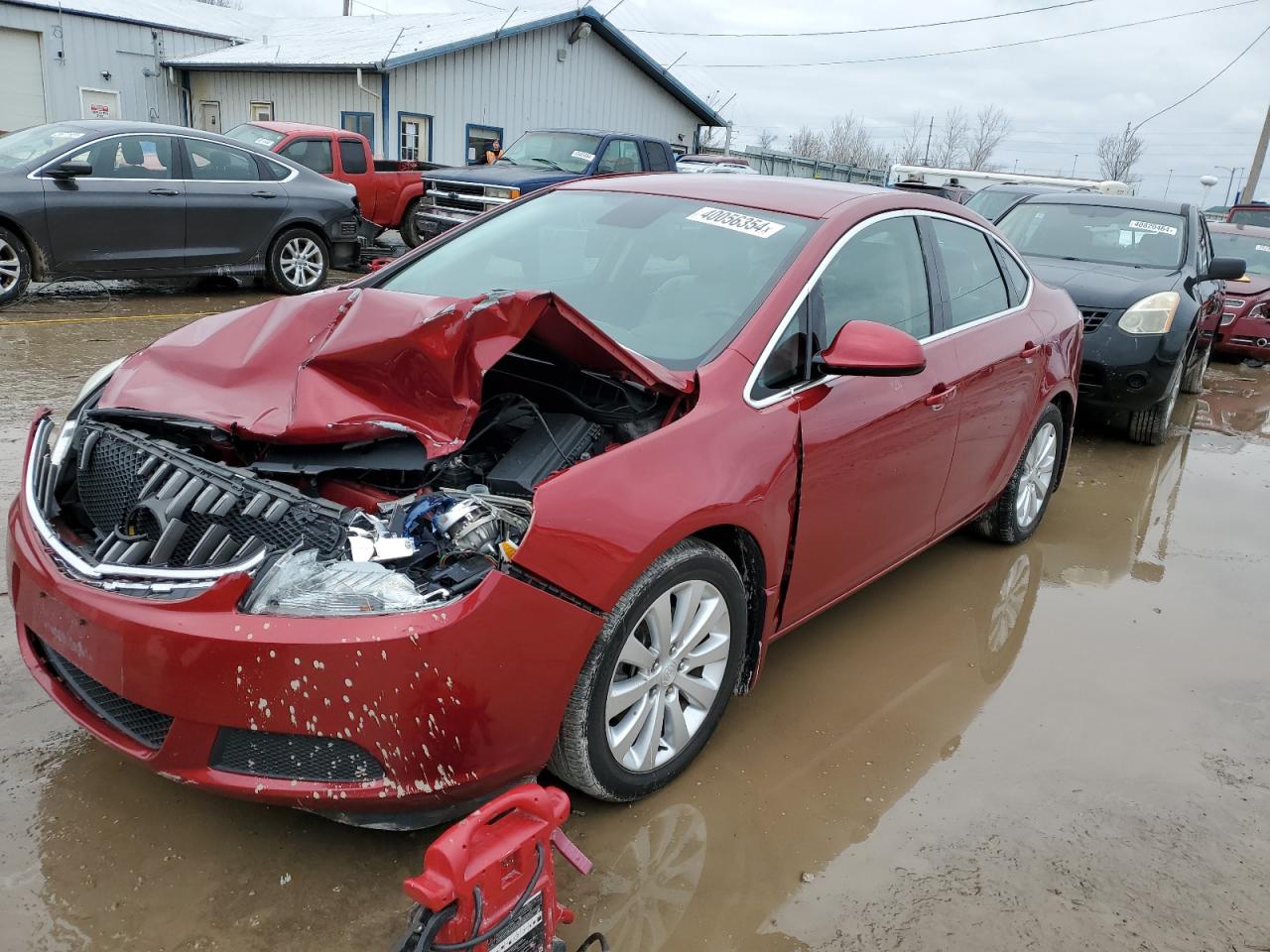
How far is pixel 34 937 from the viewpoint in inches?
83.6

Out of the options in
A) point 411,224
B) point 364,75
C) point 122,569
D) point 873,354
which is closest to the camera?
point 122,569

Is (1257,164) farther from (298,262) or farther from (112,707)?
(112,707)

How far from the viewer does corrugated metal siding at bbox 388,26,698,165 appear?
20219 mm

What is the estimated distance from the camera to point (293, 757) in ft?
6.96

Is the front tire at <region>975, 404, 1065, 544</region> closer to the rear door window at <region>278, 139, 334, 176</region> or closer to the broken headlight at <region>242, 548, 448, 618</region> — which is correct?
the broken headlight at <region>242, 548, 448, 618</region>

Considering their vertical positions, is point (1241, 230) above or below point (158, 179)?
above

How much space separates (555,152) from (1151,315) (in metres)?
9.08

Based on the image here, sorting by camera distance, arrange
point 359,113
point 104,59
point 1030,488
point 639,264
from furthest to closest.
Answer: point 104,59, point 359,113, point 1030,488, point 639,264

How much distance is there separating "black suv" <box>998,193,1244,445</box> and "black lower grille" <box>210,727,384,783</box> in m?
5.89

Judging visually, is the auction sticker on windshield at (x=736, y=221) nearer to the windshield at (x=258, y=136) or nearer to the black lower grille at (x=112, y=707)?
the black lower grille at (x=112, y=707)

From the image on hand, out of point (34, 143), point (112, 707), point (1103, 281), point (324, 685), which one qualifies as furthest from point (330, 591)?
point (34, 143)

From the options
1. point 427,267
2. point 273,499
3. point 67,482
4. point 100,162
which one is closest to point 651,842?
point 273,499

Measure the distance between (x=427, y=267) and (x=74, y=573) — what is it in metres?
1.80

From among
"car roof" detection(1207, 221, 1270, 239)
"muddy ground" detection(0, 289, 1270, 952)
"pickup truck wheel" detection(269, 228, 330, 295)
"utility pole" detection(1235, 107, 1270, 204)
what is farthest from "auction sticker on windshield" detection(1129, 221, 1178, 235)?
"utility pole" detection(1235, 107, 1270, 204)
